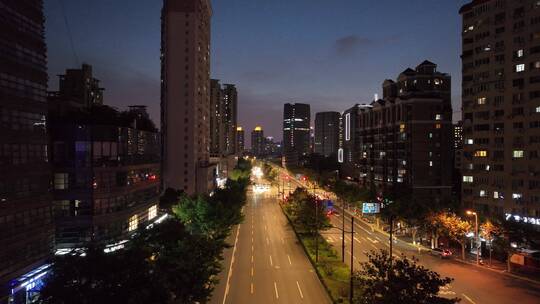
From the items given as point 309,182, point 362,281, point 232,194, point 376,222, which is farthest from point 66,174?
point 309,182

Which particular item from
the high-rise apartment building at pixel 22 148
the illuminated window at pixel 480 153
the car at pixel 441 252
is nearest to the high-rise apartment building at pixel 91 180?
the high-rise apartment building at pixel 22 148

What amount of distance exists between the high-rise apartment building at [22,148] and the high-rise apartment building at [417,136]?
230 feet

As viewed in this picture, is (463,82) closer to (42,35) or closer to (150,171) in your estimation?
(150,171)

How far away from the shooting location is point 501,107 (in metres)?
63.6

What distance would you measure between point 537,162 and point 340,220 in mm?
37546

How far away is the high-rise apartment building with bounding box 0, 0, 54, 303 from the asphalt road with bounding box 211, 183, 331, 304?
1512cm

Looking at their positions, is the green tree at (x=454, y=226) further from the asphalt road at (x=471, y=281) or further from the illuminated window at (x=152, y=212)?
the illuminated window at (x=152, y=212)

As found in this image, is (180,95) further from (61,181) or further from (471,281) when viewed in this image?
(471,281)

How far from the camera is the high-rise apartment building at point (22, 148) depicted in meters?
28.5

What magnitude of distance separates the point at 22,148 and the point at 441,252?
48.6m

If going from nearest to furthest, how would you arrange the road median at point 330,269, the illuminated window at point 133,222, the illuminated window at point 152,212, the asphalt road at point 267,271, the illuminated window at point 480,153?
the road median at point 330,269
the asphalt road at point 267,271
the illuminated window at point 133,222
the illuminated window at point 152,212
the illuminated window at point 480,153

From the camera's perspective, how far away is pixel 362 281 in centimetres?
2477

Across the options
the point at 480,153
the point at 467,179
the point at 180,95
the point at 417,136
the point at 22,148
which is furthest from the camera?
the point at 180,95

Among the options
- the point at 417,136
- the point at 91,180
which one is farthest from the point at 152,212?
the point at 417,136
